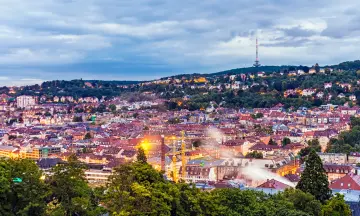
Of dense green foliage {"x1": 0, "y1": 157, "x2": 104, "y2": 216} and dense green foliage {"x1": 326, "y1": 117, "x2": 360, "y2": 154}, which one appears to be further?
dense green foliage {"x1": 326, "y1": 117, "x2": 360, "y2": 154}

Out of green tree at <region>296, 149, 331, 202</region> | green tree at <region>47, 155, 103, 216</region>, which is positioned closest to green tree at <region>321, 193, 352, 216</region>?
green tree at <region>296, 149, 331, 202</region>

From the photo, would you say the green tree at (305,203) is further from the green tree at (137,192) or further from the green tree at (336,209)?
the green tree at (137,192)

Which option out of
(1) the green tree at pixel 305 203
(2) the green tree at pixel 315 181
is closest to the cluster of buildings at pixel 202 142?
(2) the green tree at pixel 315 181

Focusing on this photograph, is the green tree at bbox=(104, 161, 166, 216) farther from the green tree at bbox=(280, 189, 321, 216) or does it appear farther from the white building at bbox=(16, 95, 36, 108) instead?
the white building at bbox=(16, 95, 36, 108)

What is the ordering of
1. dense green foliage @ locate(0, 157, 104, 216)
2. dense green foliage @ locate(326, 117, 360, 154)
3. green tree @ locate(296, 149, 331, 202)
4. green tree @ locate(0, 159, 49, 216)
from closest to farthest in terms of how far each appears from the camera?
green tree @ locate(0, 159, 49, 216) < dense green foliage @ locate(0, 157, 104, 216) < green tree @ locate(296, 149, 331, 202) < dense green foliage @ locate(326, 117, 360, 154)

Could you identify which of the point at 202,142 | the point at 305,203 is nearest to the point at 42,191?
the point at 305,203

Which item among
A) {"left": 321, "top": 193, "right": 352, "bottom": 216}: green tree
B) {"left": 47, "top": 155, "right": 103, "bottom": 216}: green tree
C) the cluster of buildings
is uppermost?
{"left": 47, "top": 155, "right": 103, "bottom": 216}: green tree
